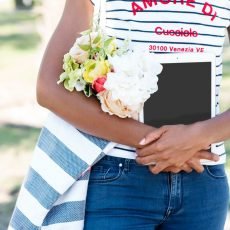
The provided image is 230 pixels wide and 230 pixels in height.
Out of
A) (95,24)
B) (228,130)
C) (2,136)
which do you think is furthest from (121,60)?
(2,136)

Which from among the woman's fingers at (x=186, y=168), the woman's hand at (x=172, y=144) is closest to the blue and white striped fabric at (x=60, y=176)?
the woman's hand at (x=172, y=144)

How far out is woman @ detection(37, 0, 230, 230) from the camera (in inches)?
108

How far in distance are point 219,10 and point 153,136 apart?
50 cm

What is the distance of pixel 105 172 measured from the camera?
280 cm

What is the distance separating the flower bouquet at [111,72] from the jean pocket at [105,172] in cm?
18

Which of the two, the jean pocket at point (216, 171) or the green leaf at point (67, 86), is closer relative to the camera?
the green leaf at point (67, 86)

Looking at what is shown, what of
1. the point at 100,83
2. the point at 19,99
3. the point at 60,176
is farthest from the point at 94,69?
the point at 19,99

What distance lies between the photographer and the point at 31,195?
2.87 m

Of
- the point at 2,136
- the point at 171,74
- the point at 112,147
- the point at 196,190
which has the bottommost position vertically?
the point at 2,136

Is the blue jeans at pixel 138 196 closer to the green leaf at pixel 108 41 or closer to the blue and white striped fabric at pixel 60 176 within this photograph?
the blue and white striped fabric at pixel 60 176

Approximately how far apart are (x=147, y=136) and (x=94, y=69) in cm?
27

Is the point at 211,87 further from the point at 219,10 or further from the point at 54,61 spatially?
the point at 54,61

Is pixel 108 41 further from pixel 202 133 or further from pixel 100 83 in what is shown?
pixel 202 133

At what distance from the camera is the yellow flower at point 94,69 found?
267 centimetres
